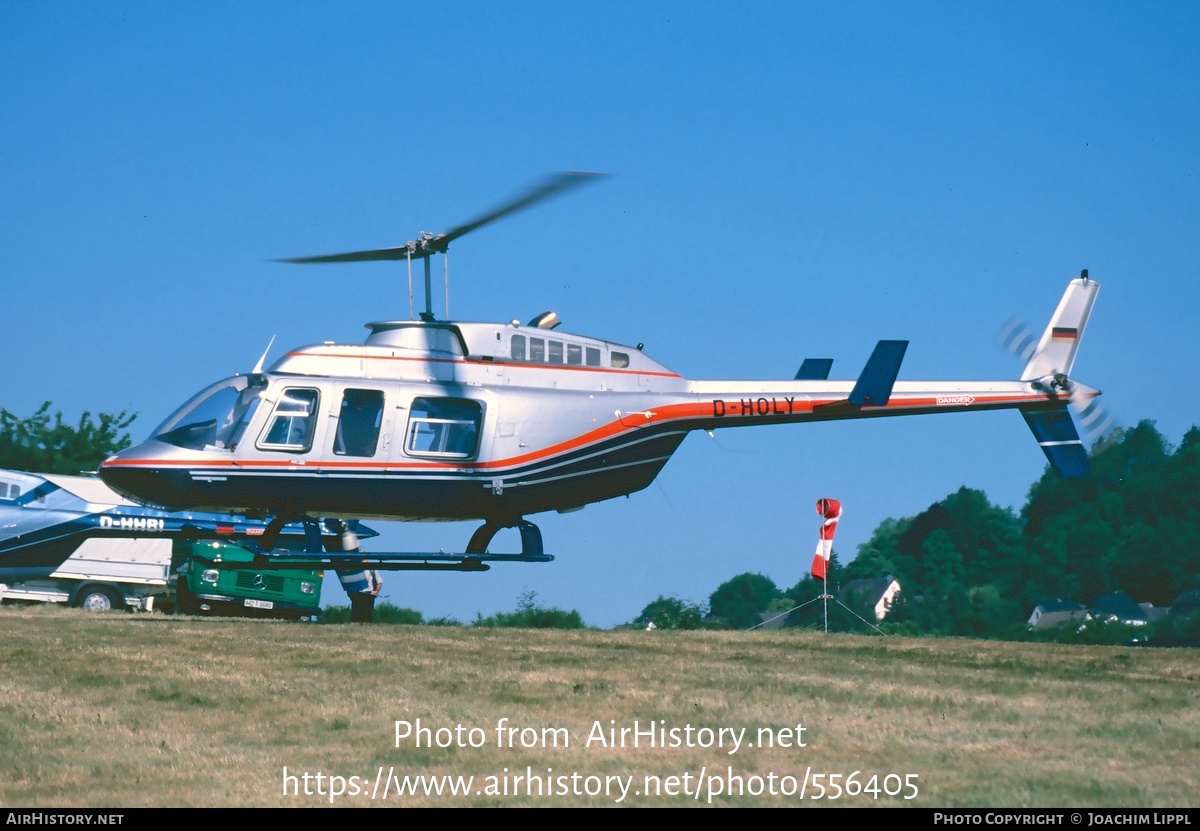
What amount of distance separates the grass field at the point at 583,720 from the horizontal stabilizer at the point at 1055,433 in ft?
10.5

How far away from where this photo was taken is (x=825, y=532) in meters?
24.5

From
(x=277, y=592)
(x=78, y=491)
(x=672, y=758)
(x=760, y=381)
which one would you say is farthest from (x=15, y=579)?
(x=672, y=758)

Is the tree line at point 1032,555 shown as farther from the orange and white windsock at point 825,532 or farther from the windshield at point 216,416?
the windshield at point 216,416

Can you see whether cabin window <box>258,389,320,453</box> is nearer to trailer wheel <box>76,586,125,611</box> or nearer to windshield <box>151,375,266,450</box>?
windshield <box>151,375,266,450</box>

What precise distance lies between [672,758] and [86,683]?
7262mm

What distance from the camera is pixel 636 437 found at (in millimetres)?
18922

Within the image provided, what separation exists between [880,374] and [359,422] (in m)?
7.27

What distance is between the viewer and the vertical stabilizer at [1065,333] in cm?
2147

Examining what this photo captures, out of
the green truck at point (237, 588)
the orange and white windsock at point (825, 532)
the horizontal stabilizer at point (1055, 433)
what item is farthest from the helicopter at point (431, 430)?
the green truck at point (237, 588)

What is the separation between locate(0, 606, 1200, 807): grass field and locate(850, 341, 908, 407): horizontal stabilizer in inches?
140

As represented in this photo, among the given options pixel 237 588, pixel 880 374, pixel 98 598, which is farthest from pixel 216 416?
pixel 98 598

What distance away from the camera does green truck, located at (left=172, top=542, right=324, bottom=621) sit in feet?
108

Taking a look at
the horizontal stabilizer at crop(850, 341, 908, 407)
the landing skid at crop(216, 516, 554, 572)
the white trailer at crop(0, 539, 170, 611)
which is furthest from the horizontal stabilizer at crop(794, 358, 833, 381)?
the white trailer at crop(0, 539, 170, 611)
